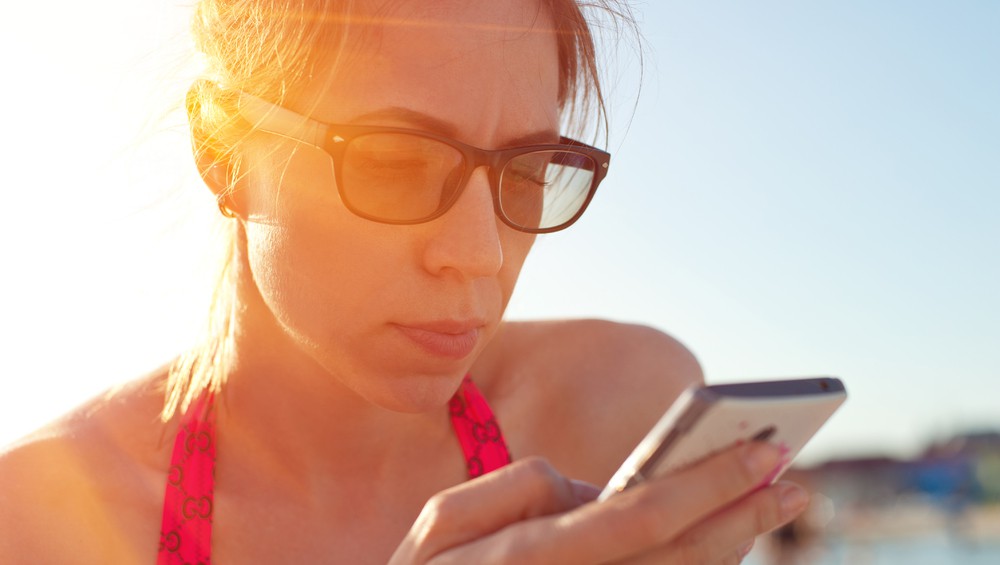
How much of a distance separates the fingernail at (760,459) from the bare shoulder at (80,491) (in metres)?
1.65

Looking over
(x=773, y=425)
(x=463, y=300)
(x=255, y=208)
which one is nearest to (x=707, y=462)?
(x=773, y=425)

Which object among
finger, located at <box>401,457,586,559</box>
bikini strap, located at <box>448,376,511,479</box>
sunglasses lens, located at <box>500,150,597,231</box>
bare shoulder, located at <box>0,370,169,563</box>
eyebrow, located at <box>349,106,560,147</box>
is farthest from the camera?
bikini strap, located at <box>448,376,511,479</box>

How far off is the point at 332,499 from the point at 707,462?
5.24ft

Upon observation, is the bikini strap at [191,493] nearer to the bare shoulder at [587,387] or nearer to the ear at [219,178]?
the ear at [219,178]

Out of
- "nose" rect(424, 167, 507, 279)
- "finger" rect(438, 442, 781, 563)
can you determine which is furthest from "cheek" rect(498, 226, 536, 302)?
"finger" rect(438, 442, 781, 563)

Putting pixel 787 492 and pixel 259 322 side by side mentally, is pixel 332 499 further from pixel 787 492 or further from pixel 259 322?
pixel 787 492

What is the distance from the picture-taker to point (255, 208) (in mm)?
2154

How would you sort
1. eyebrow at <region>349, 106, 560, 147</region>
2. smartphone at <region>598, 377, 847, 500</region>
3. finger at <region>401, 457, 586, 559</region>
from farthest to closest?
1. eyebrow at <region>349, 106, 560, 147</region>
2. finger at <region>401, 457, 586, 559</region>
3. smartphone at <region>598, 377, 847, 500</region>

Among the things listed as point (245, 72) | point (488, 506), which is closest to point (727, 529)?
point (488, 506)

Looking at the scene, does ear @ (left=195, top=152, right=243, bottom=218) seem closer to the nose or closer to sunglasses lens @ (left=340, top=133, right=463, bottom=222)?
sunglasses lens @ (left=340, top=133, right=463, bottom=222)

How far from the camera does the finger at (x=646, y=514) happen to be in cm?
110

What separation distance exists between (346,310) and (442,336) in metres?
0.22

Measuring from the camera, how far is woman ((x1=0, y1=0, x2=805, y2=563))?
1.95 metres

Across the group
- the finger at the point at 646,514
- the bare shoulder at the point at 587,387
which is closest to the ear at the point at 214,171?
the bare shoulder at the point at 587,387
